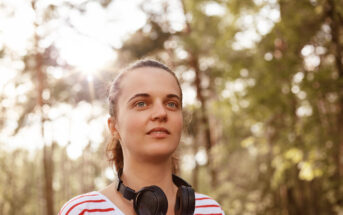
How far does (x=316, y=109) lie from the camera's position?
6.21 m

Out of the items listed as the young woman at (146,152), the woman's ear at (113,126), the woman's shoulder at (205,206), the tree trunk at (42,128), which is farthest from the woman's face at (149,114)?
the tree trunk at (42,128)

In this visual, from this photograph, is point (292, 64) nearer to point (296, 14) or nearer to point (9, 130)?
point (296, 14)

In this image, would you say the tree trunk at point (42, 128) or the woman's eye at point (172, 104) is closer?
the woman's eye at point (172, 104)

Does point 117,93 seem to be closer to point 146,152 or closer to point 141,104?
point 141,104

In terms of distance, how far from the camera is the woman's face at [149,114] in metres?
1.75

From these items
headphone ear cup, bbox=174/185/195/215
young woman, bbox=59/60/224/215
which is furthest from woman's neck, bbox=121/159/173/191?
headphone ear cup, bbox=174/185/195/215

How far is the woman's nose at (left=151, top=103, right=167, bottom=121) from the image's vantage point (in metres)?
1.76

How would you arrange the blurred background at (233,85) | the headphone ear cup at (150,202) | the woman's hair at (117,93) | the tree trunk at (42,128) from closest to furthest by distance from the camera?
the headphone ear cup at (150,202), the woman's hair at (117,93), the blurred background at (233,85), the tree trunk at (42,128)

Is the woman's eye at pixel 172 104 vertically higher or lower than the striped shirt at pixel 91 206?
higher

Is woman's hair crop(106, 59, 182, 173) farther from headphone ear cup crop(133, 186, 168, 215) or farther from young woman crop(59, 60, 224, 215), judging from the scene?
headphone ear cup crop(133, 186, 168, 215)

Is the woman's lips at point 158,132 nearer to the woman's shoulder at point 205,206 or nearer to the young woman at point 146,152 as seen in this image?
the young woman at point 146,152

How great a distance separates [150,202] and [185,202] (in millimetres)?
209

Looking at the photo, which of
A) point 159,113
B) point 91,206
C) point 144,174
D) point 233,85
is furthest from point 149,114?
point 233,85

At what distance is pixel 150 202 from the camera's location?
164 cm
